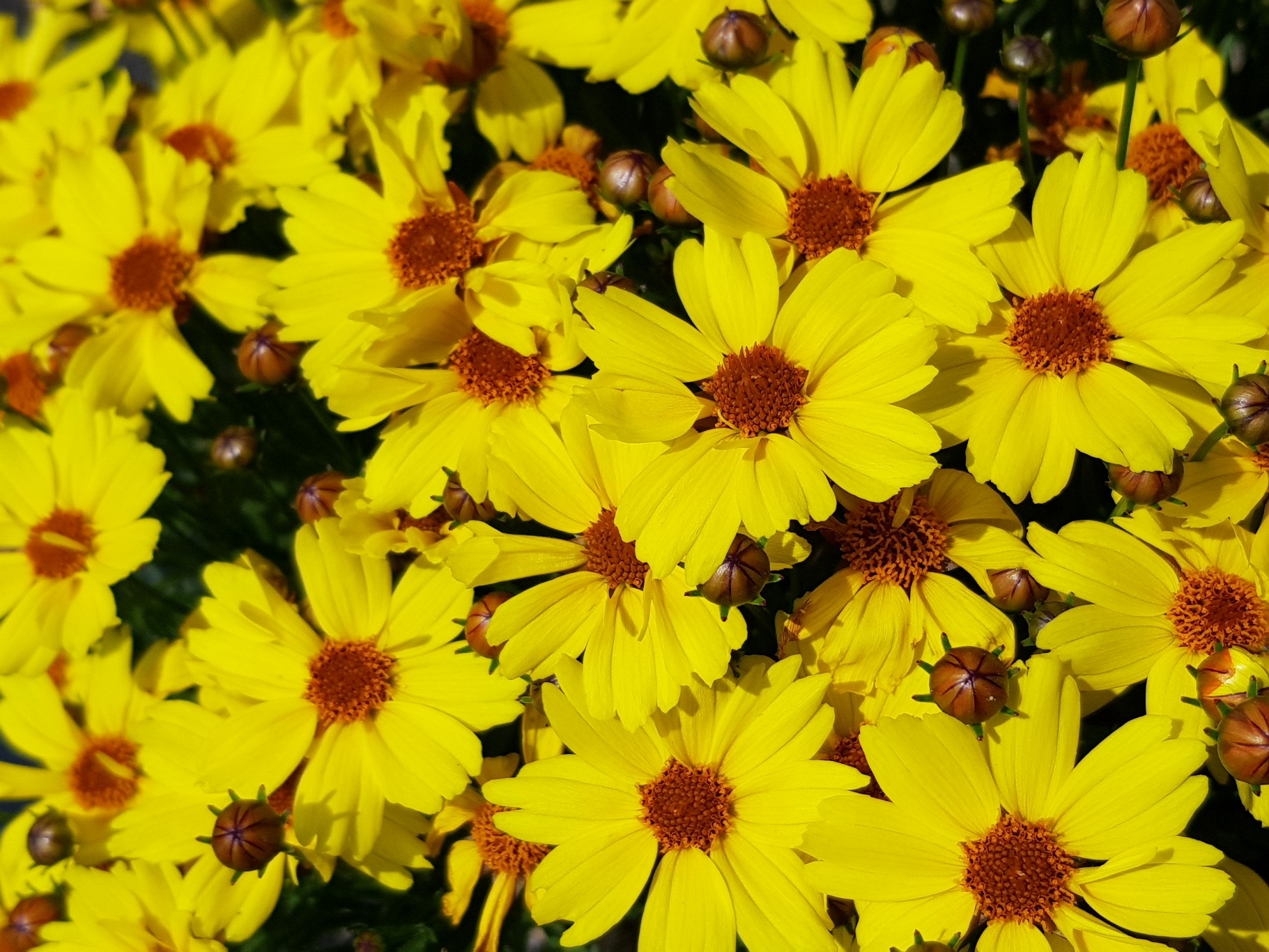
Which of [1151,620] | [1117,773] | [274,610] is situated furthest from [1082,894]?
[274,610]

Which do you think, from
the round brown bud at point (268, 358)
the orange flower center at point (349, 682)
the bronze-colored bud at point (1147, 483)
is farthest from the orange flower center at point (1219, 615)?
the round brown bud at point (268, 358)

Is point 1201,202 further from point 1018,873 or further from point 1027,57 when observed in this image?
point 1018,873

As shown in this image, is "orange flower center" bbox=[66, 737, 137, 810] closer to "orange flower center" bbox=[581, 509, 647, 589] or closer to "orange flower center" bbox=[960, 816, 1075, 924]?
"orange flower center" bbox=[581, 509, 647, 589]

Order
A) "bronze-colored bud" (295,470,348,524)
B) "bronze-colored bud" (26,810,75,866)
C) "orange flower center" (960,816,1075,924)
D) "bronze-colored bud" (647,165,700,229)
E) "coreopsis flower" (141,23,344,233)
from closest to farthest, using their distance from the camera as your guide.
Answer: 1. "orange flower center" (960,816,1075,924)
2. "bronze-colored bud" (647,165,700,229)
3. "bronze-colored bud" (295,470,348,524)
4. "bronze-colored bud" (26,810,75,866)
5. "coreopsis flower" (141,23,344,233)

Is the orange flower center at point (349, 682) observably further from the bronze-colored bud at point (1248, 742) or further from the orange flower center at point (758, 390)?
the bronze-colored bud at point (1248, 742)

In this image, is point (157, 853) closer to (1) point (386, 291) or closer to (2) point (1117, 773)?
(1) point (386, 291)

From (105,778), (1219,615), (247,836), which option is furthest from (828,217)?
(105,778)

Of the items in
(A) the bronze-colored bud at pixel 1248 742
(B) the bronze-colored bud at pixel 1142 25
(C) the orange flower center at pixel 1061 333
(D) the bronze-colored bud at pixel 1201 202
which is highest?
(B) the bronze-colored bud at pixel 1142 25

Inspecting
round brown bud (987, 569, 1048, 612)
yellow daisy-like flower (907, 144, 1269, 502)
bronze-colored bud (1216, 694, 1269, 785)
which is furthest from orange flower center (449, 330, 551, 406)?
bronze-colored bud (1216, 694, 1269, 785)
